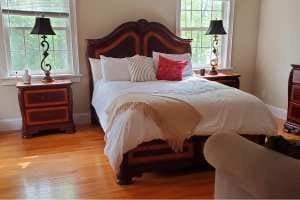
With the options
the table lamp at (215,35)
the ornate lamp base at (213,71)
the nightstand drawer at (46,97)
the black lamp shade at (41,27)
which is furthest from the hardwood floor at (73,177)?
the table lamp at (215,35)

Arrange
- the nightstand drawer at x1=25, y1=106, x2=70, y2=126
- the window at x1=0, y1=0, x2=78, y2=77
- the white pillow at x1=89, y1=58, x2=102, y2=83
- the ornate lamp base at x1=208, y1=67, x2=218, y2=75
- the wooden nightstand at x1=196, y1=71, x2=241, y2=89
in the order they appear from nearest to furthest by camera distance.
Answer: the nightstand drawer at x1=25, y1=106, x2=70, y2=126 → the window at x1=0, y1=0, x2=78, y2=77 → the white pillow at x1=89, y1=58, x2=102, y2=83 → the wooden nightstand at x1=196, y1=71, x2=241, y2=89 → the ornate lamp base at x1=208, y1=67, x2=218, y2=75

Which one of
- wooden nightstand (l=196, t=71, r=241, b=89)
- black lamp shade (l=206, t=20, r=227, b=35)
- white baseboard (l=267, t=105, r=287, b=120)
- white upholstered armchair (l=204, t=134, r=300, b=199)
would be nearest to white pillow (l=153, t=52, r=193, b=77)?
wooden nightstand (l=196, t=71, r=241, b=89)

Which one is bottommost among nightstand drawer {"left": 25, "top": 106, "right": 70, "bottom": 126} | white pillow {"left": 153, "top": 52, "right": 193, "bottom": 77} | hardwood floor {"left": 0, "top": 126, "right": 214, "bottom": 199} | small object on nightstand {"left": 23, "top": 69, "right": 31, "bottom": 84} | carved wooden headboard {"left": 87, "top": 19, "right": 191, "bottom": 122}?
hardwood floor {"left": 0, "top": 126, "right": 214, "bottom": 199}

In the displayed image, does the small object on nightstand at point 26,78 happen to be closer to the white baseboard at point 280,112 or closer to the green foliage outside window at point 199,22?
the green foliage outside window at point 199,22

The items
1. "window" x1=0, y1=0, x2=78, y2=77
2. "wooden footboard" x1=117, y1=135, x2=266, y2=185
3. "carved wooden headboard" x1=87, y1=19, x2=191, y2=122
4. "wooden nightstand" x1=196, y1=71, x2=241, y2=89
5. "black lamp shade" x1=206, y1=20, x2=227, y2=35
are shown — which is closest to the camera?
"wooden footboard" x1=117, y1=135, x2=266, y2=185

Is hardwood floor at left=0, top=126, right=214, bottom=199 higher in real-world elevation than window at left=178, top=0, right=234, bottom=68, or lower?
lower

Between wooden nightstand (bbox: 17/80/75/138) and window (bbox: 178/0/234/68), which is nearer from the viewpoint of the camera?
wooden nightstand (bbox: 17/80/75/138)

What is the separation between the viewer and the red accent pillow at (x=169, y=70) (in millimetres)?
4098

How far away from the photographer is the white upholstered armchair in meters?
1.03

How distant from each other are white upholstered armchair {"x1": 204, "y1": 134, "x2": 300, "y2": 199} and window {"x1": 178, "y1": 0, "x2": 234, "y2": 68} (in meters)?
3.73

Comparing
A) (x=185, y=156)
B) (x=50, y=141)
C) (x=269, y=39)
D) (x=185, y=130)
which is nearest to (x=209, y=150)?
(x=185, y=130)

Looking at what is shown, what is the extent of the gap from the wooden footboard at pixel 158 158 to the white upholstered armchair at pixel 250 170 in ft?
3.92

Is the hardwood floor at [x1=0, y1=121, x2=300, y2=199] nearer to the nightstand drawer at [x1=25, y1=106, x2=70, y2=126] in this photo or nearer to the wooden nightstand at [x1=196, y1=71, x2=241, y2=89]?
the nightstand drawer at [x1=25, y1=106, x2=70, y2=126]

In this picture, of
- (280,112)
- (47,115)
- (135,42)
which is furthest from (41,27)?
(280,112)
